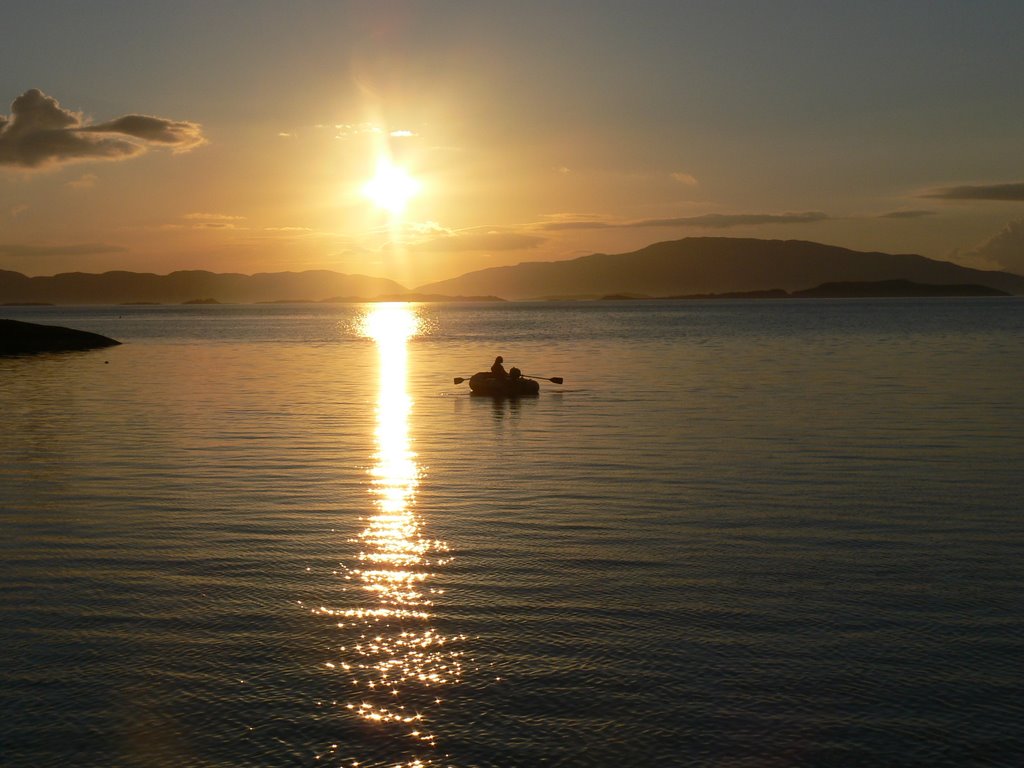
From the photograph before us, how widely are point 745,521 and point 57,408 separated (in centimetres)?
3187

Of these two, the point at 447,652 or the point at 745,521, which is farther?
the point at 745,521

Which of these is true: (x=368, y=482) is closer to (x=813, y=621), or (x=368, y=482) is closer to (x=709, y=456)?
(x=709, y=456)

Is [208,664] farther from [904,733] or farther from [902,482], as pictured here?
[902,482]

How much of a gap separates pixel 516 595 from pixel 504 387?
105ft

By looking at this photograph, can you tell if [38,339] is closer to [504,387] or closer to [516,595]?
[504,387]

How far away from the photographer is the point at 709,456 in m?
26.9

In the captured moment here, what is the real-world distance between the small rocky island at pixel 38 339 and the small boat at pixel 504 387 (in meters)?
52.3

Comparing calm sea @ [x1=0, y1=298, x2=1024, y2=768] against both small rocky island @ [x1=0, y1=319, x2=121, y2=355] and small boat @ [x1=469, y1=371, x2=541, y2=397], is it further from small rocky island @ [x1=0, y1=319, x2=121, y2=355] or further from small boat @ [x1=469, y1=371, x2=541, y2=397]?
small rocky island @ [x1=0, y1=319, x2=121, y2=355]

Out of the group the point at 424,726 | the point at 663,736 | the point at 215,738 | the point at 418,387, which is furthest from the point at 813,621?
the point at 418,387

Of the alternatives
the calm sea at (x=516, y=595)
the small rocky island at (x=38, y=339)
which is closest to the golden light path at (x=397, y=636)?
the calm sea at (x=516, y=595)

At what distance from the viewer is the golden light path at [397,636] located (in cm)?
1033

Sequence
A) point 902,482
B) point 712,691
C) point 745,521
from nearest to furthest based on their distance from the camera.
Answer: point 712,691
point 745,521
point 902,482

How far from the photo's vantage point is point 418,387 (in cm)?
5300

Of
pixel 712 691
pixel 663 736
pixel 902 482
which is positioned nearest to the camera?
pixel 663 736
